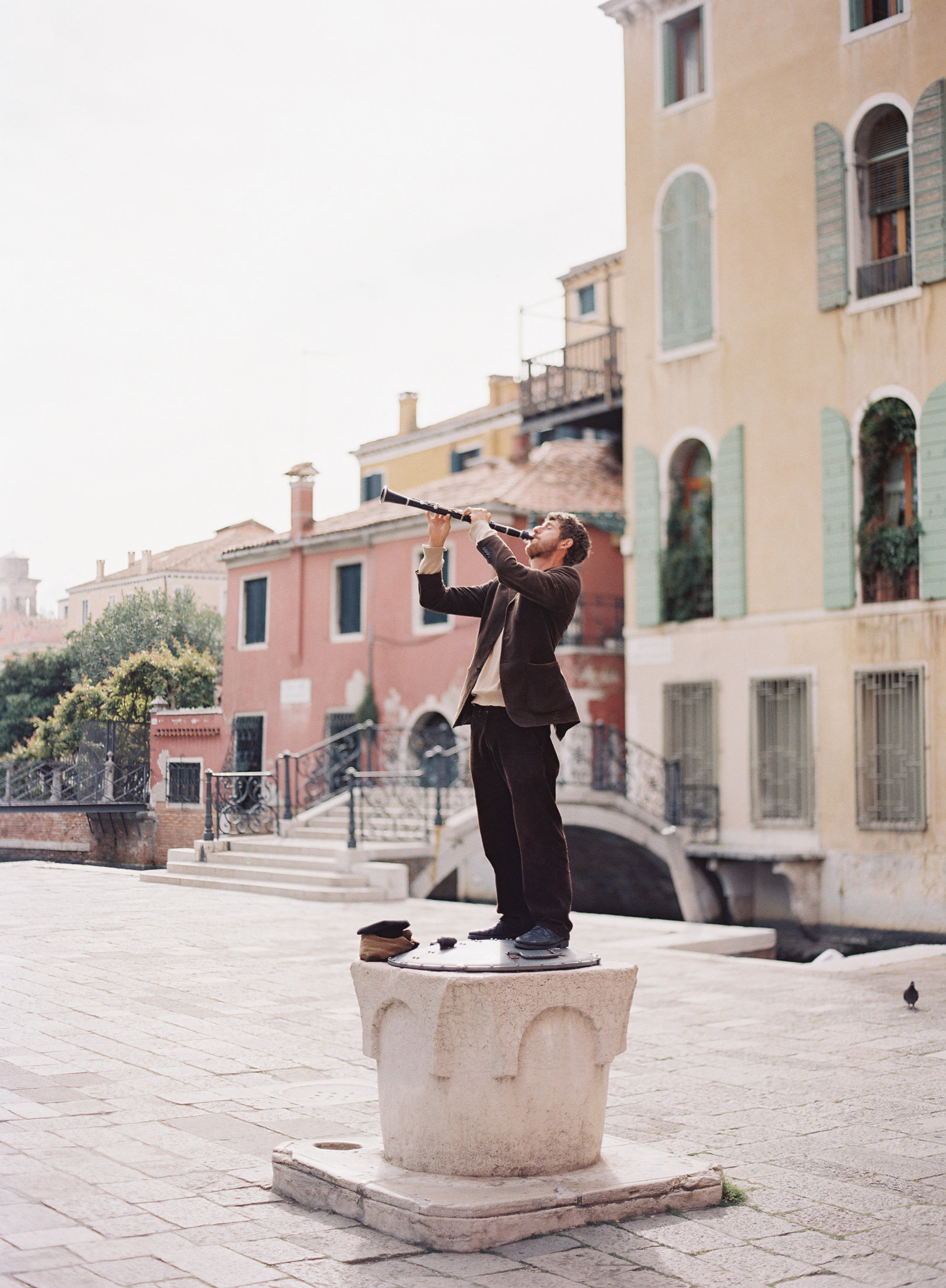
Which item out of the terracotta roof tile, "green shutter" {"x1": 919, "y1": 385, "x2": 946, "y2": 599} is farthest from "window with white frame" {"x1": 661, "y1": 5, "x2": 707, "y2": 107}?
"green shutter" {"x1": 919, "y1": 385, "x2": 946, "y2": 599}

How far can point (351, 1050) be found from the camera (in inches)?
257

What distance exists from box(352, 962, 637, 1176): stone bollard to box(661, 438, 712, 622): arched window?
15.1 m

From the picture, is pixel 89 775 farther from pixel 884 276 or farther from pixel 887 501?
pixel 884 276

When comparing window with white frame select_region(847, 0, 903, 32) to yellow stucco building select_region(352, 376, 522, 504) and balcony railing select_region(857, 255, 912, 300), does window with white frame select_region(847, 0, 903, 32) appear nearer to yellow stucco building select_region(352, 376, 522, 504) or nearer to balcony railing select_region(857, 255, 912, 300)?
balcony railing select_region(857, 255, 912, 300)

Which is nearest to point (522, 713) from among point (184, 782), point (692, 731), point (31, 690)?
point (31, 690)

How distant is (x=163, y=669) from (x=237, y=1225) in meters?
7.04

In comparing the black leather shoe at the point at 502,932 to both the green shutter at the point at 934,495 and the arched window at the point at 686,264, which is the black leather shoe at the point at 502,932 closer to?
the green shutter at the point at 934,495

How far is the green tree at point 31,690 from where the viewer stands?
967cm

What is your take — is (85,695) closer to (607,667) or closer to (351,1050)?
(351,1050)

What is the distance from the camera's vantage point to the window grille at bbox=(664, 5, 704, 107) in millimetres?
19422

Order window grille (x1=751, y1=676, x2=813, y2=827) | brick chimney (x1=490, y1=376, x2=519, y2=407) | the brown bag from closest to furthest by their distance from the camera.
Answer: the brown bag → window grille (x1=751, y1=676, x2=813, y2=827) → brick chimney (x1=490, y1=376, x2=519, y2=407)

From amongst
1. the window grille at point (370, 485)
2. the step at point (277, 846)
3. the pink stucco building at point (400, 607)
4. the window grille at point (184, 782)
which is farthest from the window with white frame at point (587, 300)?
the window grille at point (184, 782)

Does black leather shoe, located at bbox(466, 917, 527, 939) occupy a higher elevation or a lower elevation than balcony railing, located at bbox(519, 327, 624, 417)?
lower

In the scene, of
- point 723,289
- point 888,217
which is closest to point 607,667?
point 723,289
